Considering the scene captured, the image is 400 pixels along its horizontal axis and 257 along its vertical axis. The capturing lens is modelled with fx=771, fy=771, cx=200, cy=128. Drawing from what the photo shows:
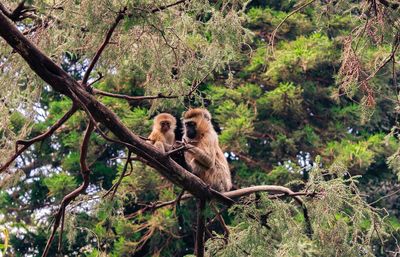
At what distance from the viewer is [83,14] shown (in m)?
4.98

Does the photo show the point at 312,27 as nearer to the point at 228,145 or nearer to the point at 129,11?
the point at 228,145

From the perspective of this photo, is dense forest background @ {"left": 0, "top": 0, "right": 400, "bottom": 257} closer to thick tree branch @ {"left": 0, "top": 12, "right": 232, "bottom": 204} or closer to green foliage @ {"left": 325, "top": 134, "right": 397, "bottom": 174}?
green foliage @ {"left": 325, "top": 134, "right": 397, "bottom": 174}

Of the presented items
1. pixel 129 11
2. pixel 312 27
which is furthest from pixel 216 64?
pixel 312 27

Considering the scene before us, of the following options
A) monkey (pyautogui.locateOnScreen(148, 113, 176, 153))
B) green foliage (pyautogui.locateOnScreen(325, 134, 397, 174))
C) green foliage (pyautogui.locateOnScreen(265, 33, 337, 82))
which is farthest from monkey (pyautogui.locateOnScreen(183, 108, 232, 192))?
green foliage (pyautogui.locateOnScreen(265, 33, 337, 82))

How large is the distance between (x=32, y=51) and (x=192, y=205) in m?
8.85

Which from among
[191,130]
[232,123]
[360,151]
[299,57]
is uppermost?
[299,57]

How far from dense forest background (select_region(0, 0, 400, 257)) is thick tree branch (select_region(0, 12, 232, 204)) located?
25 cm

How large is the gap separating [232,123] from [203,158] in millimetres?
6165

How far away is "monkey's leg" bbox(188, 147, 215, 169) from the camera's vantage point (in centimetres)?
691

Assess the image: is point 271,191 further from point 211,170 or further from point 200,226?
point 211,170

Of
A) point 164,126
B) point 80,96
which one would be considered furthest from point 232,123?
point 80,96

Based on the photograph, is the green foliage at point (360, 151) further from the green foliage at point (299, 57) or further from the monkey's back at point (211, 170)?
the monkey's back at point (211, 170)

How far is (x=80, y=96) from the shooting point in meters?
4.87

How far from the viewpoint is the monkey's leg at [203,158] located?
22.7ft
